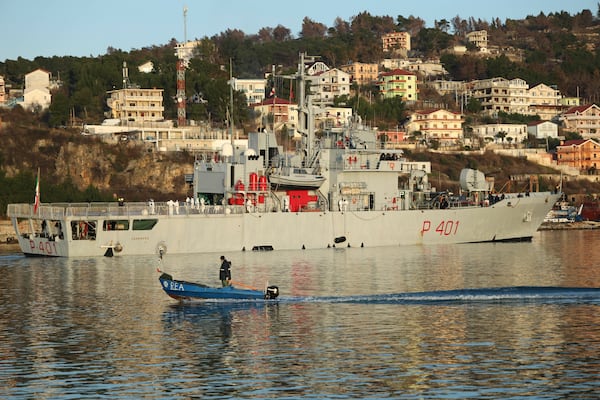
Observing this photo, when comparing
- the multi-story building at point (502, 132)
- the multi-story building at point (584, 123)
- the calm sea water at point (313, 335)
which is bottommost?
the calm sea water at point (313, 335)

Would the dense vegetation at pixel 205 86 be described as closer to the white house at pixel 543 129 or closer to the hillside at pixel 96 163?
the hillside at pixel 96 163

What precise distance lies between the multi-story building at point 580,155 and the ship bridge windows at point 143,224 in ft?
289

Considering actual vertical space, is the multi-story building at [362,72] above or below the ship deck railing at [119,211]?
above

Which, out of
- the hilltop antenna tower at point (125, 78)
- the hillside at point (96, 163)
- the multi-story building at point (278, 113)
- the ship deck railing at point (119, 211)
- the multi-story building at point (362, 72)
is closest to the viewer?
the ship deck railing at point (119, 211)

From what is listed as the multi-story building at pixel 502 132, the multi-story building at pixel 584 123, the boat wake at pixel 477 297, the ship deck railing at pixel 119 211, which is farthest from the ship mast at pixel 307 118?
the multi-story building at pixel 584 123

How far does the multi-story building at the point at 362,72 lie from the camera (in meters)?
172

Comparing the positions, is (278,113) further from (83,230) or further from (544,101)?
(83,230)

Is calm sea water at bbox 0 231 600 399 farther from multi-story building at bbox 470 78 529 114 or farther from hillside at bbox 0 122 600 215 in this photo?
multi-story building at bbox 470 78 529 114

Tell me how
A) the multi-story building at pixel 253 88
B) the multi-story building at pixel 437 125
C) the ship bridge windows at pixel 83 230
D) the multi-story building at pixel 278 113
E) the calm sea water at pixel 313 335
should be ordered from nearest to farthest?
the calm sea water at pixel 313 335 → the ship bridge windows at pixel 83 230 → the multi-story building at pixel 278 113 → the multi-story building at pixel 437 125 → the multi-story building at pixel 253 88

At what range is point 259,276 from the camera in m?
44.2

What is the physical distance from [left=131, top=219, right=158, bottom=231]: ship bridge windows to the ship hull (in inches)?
4.1

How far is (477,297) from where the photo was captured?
35.8 meters

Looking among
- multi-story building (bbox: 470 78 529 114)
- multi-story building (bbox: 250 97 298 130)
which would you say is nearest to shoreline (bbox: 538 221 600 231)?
multi-story building (bbox: 250 97 298 130)

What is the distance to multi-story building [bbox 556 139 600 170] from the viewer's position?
435 feet
